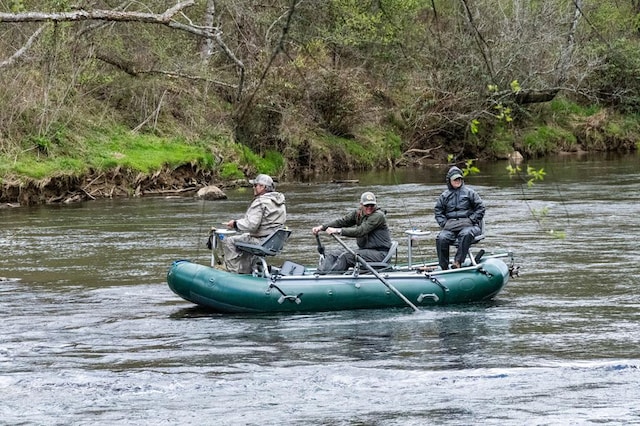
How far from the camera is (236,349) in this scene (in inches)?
431

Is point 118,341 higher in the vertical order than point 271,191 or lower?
lower

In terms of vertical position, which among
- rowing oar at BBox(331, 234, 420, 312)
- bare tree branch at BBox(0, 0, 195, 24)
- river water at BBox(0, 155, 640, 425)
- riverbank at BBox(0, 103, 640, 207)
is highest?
bare tree branch at BBox(0, 0, 195, 24)

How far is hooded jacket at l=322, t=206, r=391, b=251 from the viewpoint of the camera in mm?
12523

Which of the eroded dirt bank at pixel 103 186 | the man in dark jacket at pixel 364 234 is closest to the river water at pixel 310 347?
the man in dark jacket at pixel 364 234

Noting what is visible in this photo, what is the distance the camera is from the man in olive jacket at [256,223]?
40.8 feet

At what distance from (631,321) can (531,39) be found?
79.2ft

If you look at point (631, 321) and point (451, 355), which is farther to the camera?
point (631, 321)

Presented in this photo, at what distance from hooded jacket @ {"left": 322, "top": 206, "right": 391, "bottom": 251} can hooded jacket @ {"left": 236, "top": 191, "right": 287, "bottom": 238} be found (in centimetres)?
54

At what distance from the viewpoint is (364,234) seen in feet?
41.2

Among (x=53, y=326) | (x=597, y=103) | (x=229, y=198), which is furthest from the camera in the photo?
(x=597, y=103)

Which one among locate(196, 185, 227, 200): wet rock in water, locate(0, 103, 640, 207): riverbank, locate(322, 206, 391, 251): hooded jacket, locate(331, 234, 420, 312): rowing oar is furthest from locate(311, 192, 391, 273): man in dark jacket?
locate(196, 185, 227, 200): wet rock in water

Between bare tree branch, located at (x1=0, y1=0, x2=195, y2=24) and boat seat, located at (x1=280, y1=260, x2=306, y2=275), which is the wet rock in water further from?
bare tree branch, located at (x1=0, y1=0, x2=195, y2=24)

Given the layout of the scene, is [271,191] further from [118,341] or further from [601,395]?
[601,395]

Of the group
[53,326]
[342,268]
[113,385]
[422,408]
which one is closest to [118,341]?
[53,326]
